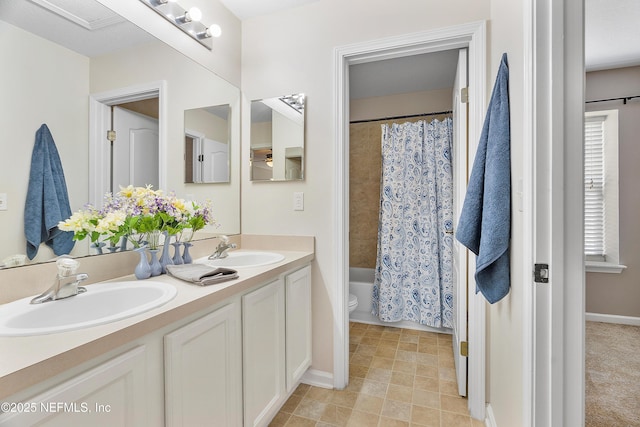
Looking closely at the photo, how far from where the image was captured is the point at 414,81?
9.96 feet

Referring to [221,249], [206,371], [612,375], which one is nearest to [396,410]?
[206,371]

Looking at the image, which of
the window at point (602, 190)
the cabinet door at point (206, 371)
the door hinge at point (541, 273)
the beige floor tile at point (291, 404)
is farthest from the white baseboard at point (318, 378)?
the window at point (602, 190)

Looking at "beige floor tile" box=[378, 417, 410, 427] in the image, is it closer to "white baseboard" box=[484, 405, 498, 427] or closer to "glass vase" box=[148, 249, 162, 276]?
"white baseboard" box=[484, 405, 498, 427]

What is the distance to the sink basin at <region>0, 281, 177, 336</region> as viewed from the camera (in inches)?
31.0

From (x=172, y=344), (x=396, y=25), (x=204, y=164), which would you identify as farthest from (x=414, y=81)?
(x=172, y=344)

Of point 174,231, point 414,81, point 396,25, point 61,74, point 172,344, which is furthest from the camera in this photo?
point 414,81

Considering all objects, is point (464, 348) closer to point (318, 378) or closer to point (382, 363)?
point (382, 363)

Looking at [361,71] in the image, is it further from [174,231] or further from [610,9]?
[174,231]

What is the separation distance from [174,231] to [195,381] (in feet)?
1.98

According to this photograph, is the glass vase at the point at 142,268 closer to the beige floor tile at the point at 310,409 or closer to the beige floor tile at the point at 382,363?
the beige floor tile at the point at 310,409

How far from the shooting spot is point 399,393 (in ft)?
6.07

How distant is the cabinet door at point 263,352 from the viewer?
1312 millimetres

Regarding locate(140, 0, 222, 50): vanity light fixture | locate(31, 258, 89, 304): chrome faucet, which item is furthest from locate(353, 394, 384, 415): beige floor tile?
locate(140, 0, 222, 50): vanity light fixture

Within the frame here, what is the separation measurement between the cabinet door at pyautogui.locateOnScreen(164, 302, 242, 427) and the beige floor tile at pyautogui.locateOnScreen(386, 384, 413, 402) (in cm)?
95
